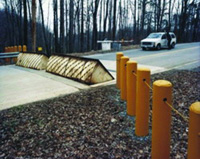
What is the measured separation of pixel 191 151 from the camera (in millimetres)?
2045

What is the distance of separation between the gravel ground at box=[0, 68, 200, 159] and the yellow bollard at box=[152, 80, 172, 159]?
17.3 inches

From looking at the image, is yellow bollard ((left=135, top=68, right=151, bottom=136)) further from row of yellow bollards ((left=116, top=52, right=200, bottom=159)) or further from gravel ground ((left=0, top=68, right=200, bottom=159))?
gravel ground ((left=0, top=68, right=200, bottom=159))

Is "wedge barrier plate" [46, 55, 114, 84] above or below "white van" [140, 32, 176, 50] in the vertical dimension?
A: below

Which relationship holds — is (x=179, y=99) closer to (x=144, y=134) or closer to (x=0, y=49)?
(x=144, y=134)

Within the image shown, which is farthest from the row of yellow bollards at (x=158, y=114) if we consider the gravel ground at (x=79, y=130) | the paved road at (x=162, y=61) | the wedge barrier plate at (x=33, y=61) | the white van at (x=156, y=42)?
the white van at (x=156, y=42)

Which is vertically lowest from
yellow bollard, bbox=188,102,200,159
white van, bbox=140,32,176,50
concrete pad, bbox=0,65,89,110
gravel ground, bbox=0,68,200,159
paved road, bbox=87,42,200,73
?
gravel ground, bbox=0,68,200,159

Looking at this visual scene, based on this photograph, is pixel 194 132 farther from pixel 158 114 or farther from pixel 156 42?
pixel 156 42

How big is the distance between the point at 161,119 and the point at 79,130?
1798mm

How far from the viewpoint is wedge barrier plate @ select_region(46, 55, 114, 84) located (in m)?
6.93

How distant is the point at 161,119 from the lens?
2.57 m

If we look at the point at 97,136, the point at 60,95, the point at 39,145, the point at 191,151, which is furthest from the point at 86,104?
the point at 191,151

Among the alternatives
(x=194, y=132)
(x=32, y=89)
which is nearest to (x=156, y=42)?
(x=32, y=89)

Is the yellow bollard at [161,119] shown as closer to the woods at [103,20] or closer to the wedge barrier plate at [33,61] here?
the wedge barrier plate at [33,61]

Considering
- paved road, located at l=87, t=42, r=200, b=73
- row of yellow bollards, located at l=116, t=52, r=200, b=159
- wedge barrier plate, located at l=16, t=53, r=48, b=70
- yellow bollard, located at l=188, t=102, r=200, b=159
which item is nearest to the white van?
paved road, located at l=87, t=42, r=200, b=73
